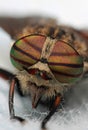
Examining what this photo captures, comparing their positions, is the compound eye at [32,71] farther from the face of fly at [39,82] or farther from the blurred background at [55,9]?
the blurred background at [55,9]

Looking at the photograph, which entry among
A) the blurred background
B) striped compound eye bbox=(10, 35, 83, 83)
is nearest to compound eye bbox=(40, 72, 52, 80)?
striped compound eye bbox=(10, 35, 83, 83)

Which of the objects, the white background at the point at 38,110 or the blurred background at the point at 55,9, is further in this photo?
the blurred background at the point at 55,9

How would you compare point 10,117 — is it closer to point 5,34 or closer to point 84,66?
point 84,66

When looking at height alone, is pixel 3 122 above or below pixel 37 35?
below

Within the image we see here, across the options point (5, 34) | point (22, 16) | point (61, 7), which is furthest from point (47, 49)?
point (61, 7)

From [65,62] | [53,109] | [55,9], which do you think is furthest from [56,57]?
[55,9]

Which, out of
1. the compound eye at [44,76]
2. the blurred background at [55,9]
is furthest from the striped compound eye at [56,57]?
the blurred background at [55,9]

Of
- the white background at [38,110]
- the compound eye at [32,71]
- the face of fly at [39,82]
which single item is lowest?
the white background at [38,110]

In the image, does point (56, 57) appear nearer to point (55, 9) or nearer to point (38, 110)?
point (38, 110)

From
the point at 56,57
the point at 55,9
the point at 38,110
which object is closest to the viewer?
the point at 56,57
